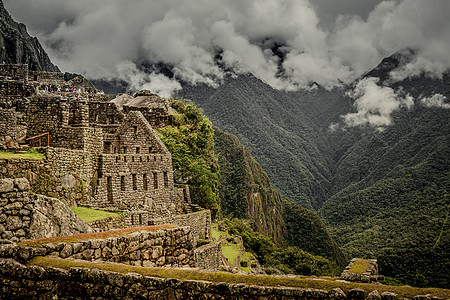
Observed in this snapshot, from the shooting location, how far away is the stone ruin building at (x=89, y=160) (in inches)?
502

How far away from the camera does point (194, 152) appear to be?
992 inches

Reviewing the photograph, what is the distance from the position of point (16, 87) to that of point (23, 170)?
26.6ft

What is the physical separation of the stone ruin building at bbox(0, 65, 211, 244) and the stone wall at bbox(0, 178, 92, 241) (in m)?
3.67

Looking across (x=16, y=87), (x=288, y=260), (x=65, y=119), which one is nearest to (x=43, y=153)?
(x=65, y=119)

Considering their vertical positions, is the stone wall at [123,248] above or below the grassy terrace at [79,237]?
below

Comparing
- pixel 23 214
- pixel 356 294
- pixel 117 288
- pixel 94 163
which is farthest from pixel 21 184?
pixel 94 163

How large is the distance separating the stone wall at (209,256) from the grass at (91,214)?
18.0ft

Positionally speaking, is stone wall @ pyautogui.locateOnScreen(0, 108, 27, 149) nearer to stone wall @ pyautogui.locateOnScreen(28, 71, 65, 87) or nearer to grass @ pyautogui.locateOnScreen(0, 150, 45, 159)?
grass @ pyautogui.locateOnScreen(0, 150, 45, 159)

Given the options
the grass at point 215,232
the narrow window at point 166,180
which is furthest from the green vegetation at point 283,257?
the narrow window at point 166,180

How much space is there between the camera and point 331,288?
4.05 metres

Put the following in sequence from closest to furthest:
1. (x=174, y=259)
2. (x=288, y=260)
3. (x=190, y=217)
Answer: (x=174, y=259) → (x=190, y=217) → (x=288, y=260)

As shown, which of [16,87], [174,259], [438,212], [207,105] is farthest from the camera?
[207,105]

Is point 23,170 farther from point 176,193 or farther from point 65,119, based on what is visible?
point 176,193

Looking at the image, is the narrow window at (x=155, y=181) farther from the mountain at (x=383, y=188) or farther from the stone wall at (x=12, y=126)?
the mountain at (x=383, y=188)
